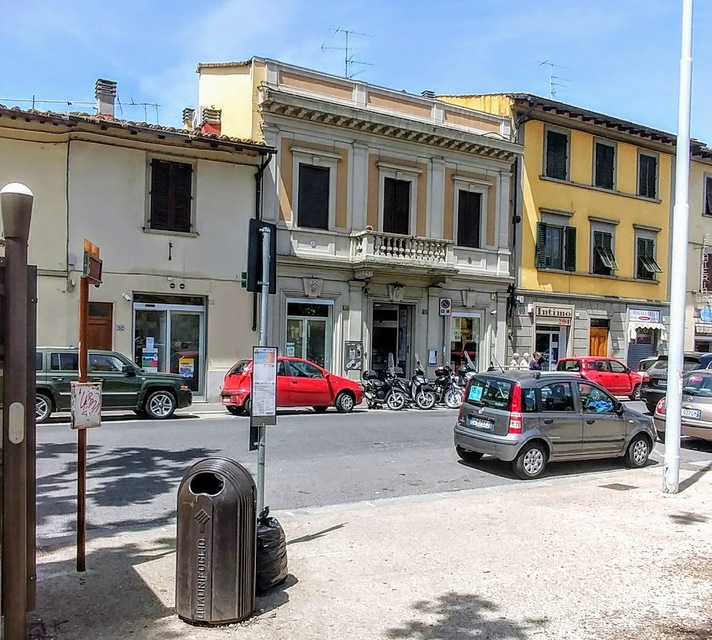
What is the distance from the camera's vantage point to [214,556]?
14.7 ft

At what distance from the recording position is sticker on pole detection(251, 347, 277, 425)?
5.74 meters

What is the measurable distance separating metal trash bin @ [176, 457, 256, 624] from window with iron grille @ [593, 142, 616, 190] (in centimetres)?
2527

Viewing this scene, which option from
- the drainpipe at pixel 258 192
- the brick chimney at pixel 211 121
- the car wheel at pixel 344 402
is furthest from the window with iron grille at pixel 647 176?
the car wheel at pixel 344 402

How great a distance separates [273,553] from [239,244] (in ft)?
51.5

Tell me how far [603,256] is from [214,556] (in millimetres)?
25003

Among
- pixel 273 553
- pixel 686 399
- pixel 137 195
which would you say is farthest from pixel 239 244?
pixel 273 553

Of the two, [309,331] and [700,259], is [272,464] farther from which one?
[700,259]

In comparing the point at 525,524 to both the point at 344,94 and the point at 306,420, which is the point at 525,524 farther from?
the point at 344,94

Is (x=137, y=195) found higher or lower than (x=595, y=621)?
higher

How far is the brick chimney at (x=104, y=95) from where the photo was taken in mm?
20031

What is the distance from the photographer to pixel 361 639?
14.1 ft

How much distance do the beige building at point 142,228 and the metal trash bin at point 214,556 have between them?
1456cm

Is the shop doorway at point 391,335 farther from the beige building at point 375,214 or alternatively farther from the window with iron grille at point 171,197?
the window with iron grille at point 171,197

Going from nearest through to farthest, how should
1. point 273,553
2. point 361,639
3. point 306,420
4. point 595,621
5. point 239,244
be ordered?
point 361,639
point 595,621
point 273,553
point 306,420
point 239,244
